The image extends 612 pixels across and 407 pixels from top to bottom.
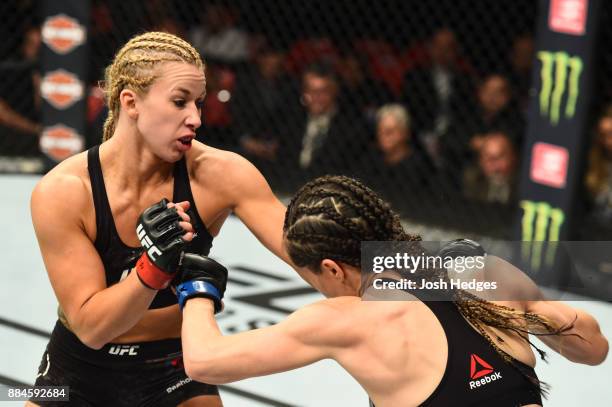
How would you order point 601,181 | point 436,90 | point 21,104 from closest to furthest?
point 601,181 → point 436,90 → point 21,104

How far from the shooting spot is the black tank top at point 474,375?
71.1 inches

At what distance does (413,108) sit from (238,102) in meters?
1.09

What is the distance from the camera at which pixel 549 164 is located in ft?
14.5

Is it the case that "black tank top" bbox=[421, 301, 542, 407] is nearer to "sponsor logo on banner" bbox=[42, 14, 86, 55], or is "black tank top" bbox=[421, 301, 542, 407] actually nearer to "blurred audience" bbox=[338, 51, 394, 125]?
"blurred audience" bbox=[338, 51, 394, 125]

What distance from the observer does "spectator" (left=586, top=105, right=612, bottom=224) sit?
4.55 meters

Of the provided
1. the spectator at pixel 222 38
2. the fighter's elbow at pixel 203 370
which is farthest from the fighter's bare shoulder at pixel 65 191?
the spectator at pixel 222 38

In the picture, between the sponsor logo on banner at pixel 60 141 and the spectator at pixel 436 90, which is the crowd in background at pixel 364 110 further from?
the sponsor logo on banner at pixel 60 141

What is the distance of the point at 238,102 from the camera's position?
5.94 meters

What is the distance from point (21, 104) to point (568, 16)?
334cm

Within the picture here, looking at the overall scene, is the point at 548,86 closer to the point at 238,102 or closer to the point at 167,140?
the point at 238,102

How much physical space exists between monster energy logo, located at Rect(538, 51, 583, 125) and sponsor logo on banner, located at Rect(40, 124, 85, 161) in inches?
105

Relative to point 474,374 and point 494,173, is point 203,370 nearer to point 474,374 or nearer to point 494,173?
point 474,374

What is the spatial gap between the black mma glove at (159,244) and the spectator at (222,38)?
4191 millimetres

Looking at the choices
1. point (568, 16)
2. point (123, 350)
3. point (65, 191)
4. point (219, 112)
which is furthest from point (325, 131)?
point (65, 191)
